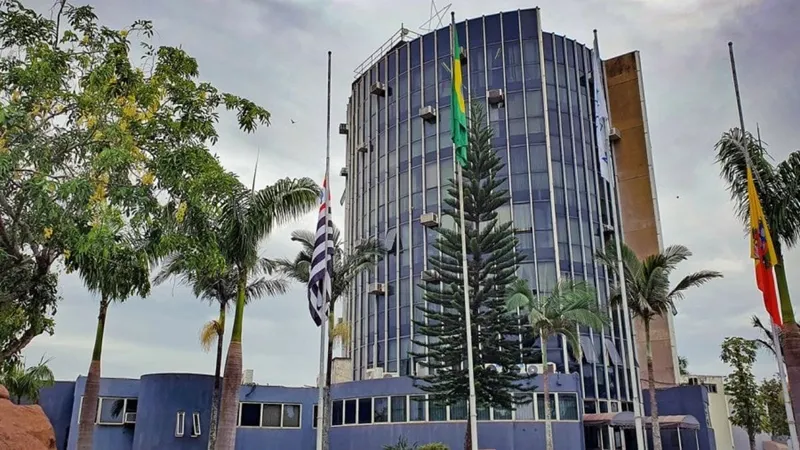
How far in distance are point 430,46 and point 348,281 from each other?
18064 mm

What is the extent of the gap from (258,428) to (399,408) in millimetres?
5204

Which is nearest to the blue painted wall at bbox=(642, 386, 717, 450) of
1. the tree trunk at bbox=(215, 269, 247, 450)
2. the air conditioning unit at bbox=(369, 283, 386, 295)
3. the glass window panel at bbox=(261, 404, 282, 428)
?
the air conditioning unit at bbox=(369, 283, 386, 295)

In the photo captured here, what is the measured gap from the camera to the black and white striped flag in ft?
56.3

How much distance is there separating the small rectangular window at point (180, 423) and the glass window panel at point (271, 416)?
9.09ft

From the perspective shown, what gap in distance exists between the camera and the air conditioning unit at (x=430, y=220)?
3241cm

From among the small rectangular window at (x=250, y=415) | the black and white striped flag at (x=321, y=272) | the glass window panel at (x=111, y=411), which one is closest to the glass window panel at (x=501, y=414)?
the small rectangular window at (x=250, y=415)

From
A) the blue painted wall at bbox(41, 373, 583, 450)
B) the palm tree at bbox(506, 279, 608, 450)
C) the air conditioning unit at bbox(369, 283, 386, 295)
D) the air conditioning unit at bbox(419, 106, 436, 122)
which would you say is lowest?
the blue painted wall at bbox(41, 373, 583, 450)

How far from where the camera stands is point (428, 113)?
113 feet

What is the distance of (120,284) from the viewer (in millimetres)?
11406

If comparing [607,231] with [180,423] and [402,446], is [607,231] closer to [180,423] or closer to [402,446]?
[402,446]

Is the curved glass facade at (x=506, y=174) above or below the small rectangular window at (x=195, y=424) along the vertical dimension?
above

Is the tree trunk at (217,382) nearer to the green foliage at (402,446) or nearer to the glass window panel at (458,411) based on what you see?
the green foliage at (402,446)

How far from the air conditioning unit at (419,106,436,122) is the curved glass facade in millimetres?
291

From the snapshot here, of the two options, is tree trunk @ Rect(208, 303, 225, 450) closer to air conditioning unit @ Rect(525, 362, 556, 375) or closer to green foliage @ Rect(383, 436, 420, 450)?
green foliage @ Rect(383, 436, 420, 450)
